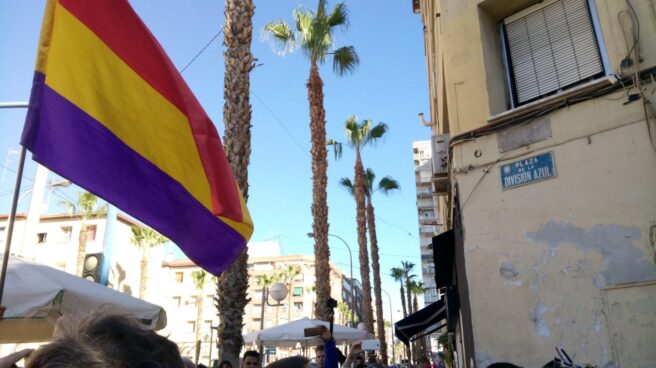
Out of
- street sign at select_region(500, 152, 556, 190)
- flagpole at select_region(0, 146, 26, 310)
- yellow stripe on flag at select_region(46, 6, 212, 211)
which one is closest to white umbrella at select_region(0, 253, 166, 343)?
yellow stripe on flag at select_region(46, 6, 212, 211)

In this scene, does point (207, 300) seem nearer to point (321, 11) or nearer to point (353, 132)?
point (353, 132)

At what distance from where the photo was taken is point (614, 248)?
562 cm

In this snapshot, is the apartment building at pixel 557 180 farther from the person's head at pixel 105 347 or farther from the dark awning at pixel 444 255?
the person's head at pixel 105 347

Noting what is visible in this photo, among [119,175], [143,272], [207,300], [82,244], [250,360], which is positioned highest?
[82,244]

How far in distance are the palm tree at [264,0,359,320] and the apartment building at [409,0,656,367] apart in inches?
392

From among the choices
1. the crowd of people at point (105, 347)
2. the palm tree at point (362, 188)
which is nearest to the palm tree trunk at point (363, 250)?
the palm tree at point (362, 188)

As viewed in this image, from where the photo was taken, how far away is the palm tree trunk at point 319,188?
651 inches

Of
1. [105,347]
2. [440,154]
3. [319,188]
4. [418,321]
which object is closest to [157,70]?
[105,347]

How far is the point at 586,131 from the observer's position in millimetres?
6031

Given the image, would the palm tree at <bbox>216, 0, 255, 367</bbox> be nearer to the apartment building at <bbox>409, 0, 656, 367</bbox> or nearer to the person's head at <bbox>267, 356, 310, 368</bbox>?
the apartment building at <bbox>409, 0, 656, 367</bbox>

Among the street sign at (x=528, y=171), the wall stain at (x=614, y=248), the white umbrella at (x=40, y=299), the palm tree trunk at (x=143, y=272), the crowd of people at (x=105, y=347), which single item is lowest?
the crowd of people at (x=105, y=347)

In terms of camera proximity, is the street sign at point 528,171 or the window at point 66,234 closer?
the street sign at point 528,171

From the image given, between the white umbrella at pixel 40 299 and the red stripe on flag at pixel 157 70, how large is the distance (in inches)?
53.9

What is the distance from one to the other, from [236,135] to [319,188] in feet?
31.2
